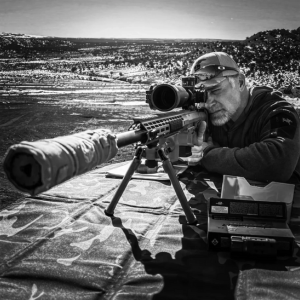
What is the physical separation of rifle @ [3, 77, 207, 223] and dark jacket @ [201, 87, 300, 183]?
1.37ft

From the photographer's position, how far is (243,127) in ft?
6.10

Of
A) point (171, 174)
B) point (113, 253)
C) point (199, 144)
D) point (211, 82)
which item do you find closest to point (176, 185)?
point (171, 174)

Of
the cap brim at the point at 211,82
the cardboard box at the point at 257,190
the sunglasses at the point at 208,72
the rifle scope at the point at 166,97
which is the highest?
the sunglasses at the point at 208,72

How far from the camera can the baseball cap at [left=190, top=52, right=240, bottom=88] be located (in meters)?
1.67

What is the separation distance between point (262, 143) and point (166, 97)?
0.57 meters

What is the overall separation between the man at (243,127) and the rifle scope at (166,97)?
1.11 feet

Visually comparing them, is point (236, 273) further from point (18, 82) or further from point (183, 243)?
point (18, 82)

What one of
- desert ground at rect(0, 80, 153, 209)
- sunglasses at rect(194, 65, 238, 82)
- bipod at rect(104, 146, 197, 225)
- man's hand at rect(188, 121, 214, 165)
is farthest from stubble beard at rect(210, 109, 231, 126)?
desert ground at rect(0, 80, 153, 209)

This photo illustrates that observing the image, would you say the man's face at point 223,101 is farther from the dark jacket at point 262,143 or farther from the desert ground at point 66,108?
the desert ground at point 66,108

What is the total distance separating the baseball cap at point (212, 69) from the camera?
167 centimetres

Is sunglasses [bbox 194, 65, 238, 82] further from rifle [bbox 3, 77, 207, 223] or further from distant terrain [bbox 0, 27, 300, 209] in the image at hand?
distant terrain [bbox 0, 27, 300, 209]

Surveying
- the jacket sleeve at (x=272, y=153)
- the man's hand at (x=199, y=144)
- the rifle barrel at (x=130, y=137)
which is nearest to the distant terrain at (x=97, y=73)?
the man's hand at (x=199, y=144)

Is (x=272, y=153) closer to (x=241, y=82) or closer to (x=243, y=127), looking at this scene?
(x=243, y=127)

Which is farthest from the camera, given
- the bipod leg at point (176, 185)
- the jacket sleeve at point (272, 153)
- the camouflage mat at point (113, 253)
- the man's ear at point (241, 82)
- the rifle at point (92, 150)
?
the man's ear at point (241, 82)
